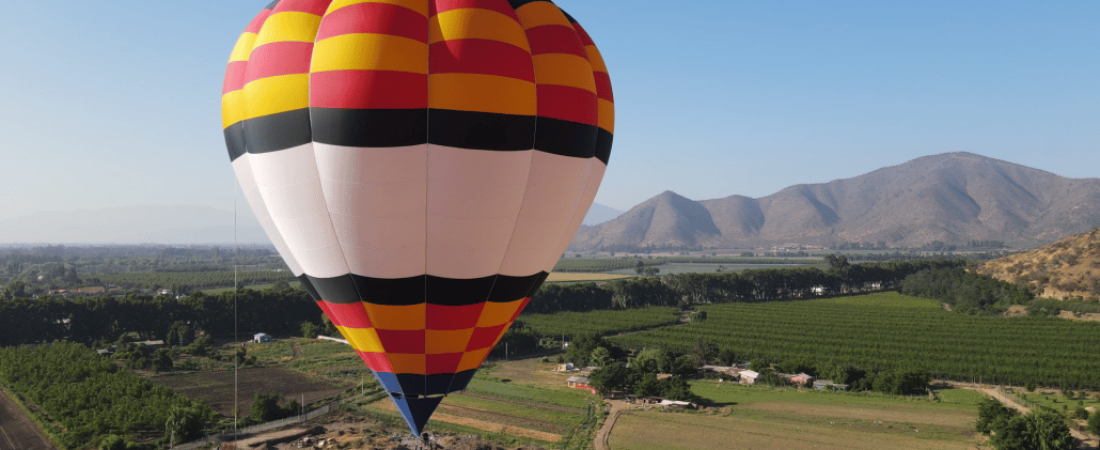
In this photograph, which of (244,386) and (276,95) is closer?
(276,95)

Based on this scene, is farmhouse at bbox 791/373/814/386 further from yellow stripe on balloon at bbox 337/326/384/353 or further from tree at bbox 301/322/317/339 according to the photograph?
tree at bbox 301/322/317/339

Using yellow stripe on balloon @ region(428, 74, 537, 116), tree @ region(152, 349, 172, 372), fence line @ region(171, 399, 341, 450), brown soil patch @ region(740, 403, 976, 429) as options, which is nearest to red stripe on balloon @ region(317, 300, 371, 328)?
yellow stripe on balloon @ region(428, 74, 537, 116)

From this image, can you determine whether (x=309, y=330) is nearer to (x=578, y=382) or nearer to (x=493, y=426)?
(x=578, y=382)

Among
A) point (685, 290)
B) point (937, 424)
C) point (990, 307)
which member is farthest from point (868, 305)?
point (937, 424)

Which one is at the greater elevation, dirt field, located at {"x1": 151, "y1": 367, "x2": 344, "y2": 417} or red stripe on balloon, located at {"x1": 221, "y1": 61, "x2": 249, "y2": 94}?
red stripe on balloon, located at {"x1": 221, "y1": 61, "x2": 249, "y2": 94}

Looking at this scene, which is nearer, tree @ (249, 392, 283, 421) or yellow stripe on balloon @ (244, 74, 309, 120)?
yellow stripe on balloon @ (244, 74, 309, 120)

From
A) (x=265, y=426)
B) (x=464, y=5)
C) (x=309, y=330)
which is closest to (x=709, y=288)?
(x=309, y=330)

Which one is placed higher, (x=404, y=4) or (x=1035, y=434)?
(x=404, y=4)

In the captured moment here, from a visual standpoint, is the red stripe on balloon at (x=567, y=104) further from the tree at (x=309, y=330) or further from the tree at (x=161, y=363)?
the tree at (x=309, y=330)
